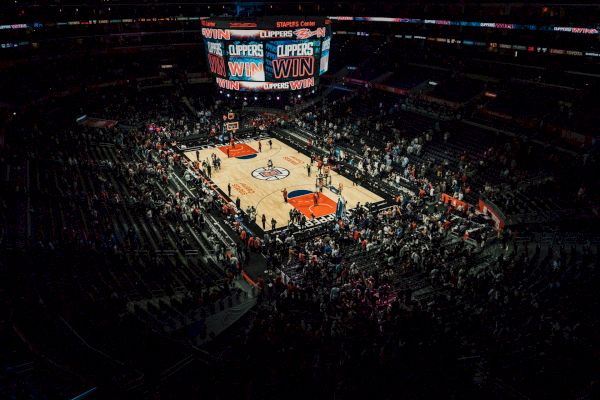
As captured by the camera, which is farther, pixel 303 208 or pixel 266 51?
pixel 266 51

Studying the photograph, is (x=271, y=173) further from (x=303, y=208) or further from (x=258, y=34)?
(x=258, y=34)

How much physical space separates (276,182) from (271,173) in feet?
5.99

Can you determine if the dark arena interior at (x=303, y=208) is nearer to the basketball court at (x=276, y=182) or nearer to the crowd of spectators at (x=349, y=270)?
the crowd of spectators at (x=349, y=270)

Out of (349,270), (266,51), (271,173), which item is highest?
(266,51)

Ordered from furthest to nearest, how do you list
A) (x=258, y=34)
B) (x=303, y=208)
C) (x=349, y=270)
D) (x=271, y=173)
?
(x=271, y=173)
(x=258, y=34)
(x=303, y=208)
(x=349, y=270)

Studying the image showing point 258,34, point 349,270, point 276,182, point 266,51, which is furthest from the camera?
point 276,182

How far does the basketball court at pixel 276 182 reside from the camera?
26.9 meters

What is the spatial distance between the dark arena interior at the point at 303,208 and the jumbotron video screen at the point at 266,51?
139mm

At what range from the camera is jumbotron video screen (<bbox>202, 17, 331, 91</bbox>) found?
29.2m

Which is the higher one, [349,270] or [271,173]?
[349,270]

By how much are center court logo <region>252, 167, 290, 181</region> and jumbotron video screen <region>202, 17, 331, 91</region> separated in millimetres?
5966

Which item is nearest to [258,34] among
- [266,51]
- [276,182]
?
[266,51]

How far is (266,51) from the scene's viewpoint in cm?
2967

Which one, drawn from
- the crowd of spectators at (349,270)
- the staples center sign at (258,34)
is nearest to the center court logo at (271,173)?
the crowd of spectators at (349,270)
